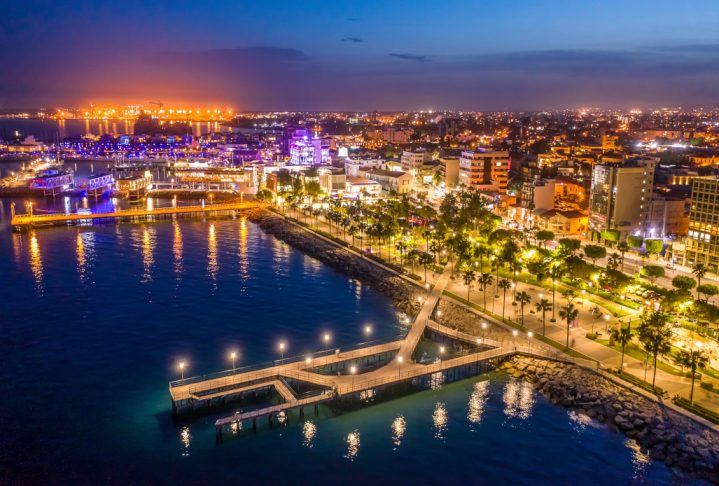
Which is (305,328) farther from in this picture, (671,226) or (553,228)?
(671,226)

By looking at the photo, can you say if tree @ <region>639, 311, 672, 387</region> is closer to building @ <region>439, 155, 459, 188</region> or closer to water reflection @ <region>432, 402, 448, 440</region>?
water reflection @ <region>432, 402, 448, 440</region>

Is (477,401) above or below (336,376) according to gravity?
below

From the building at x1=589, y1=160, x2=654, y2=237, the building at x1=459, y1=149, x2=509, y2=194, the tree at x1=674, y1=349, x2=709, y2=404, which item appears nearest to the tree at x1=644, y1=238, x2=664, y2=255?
the building at x1=589, y1=160, x2=654, y2=237

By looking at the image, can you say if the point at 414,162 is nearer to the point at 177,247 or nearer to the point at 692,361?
the point at 177,247

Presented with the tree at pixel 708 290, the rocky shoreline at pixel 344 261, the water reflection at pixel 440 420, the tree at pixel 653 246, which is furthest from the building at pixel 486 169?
the water reflection at pixel 440 420

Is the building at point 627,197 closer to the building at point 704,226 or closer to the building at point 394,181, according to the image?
the building at point 704,226

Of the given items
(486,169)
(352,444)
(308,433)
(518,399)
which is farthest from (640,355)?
(486,169)
